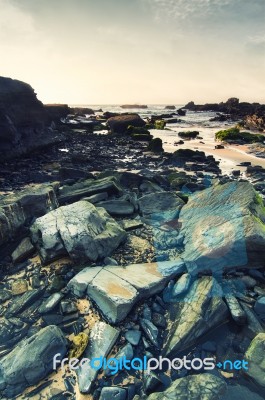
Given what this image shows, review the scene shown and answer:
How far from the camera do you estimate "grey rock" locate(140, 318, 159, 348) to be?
2.77 meters

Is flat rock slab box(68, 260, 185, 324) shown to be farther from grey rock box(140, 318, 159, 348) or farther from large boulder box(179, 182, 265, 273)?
large boulder box(179, 182, 265, 273)

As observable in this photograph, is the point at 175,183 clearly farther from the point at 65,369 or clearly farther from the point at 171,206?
the point at 65,369

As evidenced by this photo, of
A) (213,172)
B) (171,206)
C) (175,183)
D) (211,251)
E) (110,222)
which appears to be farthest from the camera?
(213,172)

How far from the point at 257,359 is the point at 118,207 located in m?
3.66

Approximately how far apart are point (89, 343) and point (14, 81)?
15720 mm

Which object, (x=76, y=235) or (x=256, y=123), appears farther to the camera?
(x=256, y=123)

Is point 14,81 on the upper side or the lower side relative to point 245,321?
upper

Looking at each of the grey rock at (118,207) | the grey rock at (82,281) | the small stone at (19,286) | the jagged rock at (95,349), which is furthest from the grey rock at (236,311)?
the grey rock at (118,207)

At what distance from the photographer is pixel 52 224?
13.8 feet

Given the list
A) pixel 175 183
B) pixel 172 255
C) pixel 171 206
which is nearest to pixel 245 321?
pixel 172 255

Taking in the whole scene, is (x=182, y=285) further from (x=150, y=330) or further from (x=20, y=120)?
(x=20, y=120)

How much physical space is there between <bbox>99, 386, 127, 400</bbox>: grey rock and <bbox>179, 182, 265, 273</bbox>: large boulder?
1633 mm

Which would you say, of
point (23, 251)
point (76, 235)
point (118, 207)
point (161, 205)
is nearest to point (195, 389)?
point (76, 235)

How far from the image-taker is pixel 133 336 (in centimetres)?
279
